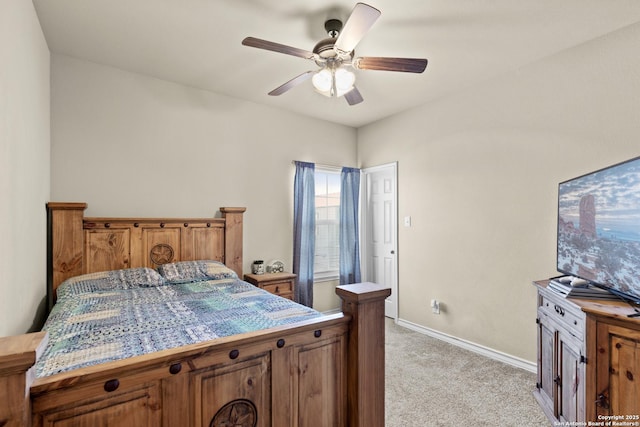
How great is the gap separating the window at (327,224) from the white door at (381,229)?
0.41 m

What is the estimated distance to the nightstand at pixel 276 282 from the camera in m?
3.32

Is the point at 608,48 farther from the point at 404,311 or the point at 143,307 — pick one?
the point at 143,307

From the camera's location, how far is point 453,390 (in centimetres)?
240

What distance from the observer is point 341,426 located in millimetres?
1493

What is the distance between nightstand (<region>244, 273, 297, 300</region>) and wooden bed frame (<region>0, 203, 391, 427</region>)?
1.93 m

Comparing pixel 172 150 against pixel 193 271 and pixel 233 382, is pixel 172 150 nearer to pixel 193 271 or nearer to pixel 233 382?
pixel 193 271

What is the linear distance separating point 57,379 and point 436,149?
354cm

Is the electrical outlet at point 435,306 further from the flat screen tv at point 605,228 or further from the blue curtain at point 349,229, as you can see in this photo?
the flat screen tv at point 605,228

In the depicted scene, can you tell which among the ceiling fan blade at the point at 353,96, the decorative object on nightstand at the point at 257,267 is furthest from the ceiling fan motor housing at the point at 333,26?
the decorative object on nightstand at the point at 257,267

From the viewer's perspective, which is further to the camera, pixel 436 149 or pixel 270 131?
pixel 270 131

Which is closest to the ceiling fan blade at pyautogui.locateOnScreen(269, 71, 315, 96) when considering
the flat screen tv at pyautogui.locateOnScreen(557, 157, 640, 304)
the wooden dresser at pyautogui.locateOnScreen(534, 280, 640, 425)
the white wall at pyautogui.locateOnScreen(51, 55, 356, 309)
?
the white wall at pyautogui.locateOnScreen(51, 55, 356, 309)

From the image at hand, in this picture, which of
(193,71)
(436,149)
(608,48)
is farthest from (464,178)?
(193,71)

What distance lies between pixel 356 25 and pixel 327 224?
286 cm

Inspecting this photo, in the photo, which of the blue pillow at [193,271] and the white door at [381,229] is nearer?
the blue pillow at [193,271]
